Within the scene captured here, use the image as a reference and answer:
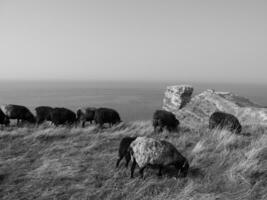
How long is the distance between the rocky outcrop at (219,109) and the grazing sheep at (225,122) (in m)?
3.18

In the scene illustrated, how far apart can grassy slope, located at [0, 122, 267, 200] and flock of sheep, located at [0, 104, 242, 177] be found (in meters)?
0.44

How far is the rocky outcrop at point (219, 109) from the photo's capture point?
1442 cm

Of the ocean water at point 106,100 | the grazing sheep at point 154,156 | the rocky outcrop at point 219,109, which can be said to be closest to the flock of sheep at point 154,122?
the grazing sheep at point 154,156

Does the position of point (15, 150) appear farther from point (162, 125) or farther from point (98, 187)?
point (162, 125)

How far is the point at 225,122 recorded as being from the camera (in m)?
11.5

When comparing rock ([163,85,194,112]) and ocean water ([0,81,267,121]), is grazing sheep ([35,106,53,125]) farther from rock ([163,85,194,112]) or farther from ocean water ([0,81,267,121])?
ocean water ([0,81,267,121])

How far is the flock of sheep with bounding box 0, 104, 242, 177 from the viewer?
5.75m

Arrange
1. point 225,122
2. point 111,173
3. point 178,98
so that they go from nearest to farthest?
point 111,173
point 225,122
point 178,98

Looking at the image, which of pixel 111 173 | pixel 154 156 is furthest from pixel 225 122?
pixel 111 173

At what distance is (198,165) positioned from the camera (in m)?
6.59

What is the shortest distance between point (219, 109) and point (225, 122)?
488 centimetres

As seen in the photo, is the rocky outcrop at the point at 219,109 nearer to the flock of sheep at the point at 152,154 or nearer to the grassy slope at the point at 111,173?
the grassy slope at the point at 111,173

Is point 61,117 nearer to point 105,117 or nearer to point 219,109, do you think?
point 105,117

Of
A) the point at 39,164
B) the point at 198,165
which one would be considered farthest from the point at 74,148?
the point at 198,165
